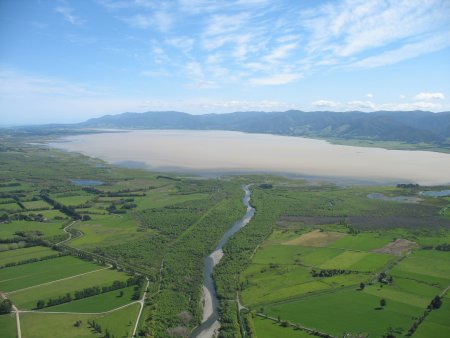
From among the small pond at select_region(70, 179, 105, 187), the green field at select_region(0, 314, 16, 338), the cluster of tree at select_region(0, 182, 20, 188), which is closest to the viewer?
the green field at select_region(0, 314, 16, 338)

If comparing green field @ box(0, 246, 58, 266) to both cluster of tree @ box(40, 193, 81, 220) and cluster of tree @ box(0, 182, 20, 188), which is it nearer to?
cluster of tree @ box(40, 193, 81, 220)

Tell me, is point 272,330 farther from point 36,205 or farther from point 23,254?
point 36,205

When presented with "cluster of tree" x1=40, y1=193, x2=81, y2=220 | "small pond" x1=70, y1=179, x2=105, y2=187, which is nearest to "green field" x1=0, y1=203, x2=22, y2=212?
"cluster of tree" x1=40, y1=193, x2=81, y2=220

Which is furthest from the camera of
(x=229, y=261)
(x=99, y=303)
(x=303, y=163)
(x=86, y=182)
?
(x=303, y=163)

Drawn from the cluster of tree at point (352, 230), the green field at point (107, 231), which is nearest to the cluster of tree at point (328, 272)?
the cluster of tree at point (352, 230)

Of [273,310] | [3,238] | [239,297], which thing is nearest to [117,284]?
[239,297]

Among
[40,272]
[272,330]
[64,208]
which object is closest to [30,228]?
[64,208]

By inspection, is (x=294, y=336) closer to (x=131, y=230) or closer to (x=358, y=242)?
(x=358, y=242)
